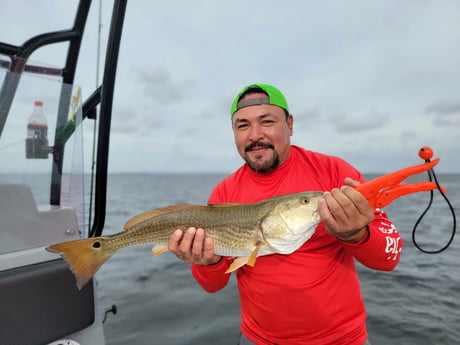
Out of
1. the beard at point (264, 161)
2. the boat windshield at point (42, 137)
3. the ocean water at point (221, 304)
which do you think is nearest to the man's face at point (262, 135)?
the beard at point (264, 161)

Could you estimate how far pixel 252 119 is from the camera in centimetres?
310

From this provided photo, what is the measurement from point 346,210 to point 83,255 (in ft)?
7.56

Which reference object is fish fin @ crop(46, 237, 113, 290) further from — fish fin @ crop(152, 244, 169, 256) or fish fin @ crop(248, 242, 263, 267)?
fish fin @ crop(248, 242, 263, 267)

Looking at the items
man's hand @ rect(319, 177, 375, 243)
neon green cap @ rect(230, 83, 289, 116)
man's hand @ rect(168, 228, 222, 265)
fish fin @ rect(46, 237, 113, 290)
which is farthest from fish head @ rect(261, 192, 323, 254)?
fish fin @ rect(46, 237, 113, 290)

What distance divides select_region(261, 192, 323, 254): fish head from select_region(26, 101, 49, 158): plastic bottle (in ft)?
8.55

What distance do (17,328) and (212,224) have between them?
1.85 m

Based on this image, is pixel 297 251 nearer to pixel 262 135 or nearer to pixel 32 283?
pixel 262 135

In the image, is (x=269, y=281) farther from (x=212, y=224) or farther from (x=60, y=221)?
(x=60, y=221)

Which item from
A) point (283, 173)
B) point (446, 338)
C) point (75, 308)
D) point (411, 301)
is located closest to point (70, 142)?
point (75, 308)

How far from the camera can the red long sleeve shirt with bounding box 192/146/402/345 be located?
2625 mm

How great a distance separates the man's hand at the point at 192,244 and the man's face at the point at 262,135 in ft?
3.29

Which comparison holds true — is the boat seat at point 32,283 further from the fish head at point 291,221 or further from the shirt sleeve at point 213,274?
the fish head at point 291,221

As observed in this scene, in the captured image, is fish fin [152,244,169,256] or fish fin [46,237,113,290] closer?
fish fin [46,237,113,290]

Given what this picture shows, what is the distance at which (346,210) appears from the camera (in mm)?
2145
